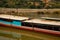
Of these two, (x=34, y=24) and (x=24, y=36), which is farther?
(x=34, y=24)

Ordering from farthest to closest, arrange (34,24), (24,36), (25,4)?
1. (25,4)
2. (34,24)
3. (24,36)

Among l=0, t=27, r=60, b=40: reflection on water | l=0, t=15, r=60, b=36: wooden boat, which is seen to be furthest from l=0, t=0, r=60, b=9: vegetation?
l=0, t=27, r=60, b=40: reflection on water

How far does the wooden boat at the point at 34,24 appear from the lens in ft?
26.3

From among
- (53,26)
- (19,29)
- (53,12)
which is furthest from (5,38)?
(53,12)

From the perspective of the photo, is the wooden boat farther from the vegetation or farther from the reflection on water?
the vegetation

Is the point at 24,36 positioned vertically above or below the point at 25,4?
below

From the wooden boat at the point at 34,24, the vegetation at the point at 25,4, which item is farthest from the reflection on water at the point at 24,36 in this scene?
the vegetation at the point at 25,4

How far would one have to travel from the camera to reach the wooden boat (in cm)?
802

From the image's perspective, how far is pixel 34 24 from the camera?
8.83 meters

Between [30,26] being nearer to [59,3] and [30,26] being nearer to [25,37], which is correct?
[25,37]

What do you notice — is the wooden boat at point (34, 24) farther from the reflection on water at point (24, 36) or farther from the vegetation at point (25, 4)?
the vegetation at point (25, 4)

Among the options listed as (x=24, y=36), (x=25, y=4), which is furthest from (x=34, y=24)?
(x=25, y=4)

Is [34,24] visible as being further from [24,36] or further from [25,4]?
[25,4]

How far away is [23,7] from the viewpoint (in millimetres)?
16938
